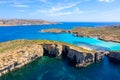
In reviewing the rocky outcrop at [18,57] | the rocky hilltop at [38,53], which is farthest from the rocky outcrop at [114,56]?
the rocky outcrop at [18,57]

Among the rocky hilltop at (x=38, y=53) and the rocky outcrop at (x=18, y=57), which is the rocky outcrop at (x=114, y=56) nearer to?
the rocky hilltop at (x=38, y=53)

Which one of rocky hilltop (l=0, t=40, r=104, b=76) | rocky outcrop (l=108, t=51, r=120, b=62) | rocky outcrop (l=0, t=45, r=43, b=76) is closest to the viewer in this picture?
rocky outcrop (l=0, t=45, r=43, b=76)

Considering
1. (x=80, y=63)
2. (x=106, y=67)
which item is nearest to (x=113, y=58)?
(x=106, y=67)

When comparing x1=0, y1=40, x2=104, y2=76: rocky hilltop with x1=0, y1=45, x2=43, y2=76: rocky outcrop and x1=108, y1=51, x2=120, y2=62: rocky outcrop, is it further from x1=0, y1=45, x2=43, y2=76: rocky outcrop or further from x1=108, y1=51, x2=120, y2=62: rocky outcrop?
x1=108, y1=51, x2=120, y2=62: rocky outcrop

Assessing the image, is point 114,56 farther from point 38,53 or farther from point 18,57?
point 18,57

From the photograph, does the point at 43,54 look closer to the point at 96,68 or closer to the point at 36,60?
the point at 36,60

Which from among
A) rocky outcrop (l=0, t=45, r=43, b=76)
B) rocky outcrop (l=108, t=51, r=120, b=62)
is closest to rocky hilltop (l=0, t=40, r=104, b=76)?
rocky outcrop (l=0, t=45, r=43, b=76)

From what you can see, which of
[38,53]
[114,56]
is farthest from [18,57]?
[114,56]

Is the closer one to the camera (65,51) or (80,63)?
(80,63)
